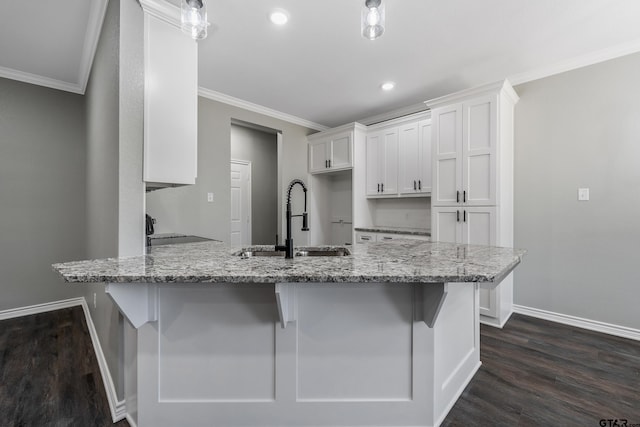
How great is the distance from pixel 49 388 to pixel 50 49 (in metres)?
2.83

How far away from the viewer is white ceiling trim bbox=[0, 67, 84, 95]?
3.01 m

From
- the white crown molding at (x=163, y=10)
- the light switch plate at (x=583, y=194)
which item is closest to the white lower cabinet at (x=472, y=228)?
the light switch plate at (x=583, y=194)

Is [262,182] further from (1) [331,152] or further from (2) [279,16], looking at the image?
(2) [279,16]

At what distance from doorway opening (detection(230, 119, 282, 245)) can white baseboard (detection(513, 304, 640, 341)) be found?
3814mm

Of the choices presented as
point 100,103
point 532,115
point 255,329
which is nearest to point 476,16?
point 532,115

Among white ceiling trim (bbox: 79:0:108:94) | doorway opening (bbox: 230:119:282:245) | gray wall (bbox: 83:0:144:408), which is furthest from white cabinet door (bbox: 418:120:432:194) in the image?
white ceiling trim (bbox: 79:0:108:94)

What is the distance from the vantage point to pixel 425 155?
3.55m

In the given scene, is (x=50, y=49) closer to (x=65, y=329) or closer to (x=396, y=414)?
(x=65, y=329)

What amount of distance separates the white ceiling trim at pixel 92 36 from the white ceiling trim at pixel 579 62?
3726 mm

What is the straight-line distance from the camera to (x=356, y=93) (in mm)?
3488

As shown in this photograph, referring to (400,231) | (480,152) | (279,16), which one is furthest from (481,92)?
(279,16)

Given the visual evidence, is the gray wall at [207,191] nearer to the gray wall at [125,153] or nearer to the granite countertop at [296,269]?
the gray wall at [125,153]

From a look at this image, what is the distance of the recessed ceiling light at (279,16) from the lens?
6.76ft

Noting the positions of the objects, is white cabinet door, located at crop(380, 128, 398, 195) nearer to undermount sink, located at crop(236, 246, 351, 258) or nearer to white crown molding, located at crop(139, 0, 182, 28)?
undermount sink, located at crop(236, 246, 351, 258)
